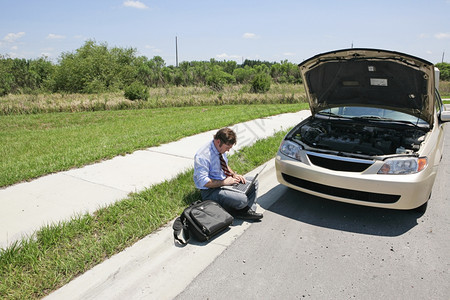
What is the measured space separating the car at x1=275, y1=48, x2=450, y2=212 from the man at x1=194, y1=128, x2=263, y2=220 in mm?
755

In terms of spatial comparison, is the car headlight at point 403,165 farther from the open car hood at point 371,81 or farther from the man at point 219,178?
the man at point 219,178

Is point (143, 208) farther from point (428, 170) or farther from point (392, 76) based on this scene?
point (392, 76)

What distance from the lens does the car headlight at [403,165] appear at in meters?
3.22

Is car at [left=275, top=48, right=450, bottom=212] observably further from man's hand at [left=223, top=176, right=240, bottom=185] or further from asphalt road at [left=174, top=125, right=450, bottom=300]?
man's hand at [left=223, top=176, right=240, bottom=185]

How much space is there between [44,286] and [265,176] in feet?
11.9

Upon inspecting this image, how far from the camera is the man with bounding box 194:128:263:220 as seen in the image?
346 centimetres

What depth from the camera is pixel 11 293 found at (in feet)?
7.37

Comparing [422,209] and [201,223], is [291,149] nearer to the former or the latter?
[201,223]

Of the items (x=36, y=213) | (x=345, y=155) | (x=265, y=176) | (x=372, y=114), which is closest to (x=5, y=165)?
(x=36, y=213)

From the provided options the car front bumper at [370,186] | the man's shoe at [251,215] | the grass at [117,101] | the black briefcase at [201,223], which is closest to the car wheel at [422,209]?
the car front bumper at [370,186]

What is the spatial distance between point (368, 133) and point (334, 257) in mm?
2214

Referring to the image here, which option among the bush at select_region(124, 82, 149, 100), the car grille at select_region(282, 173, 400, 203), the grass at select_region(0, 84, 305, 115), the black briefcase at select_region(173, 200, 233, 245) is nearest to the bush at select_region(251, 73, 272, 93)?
the grass at select_region(0, 84, 305, 115)

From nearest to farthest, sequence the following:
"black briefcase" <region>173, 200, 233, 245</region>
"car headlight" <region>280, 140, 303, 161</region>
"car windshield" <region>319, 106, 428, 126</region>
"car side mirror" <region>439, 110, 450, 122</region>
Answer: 1. "black briefcase" <region>173, 200, 233, 245</region>
2. "car headlight" <region>280, 140, 303, 161</region>
3. "car side mirror" <region>439, 110, 450, 122</region>
4. "car windshield" <region>319, 106, 428, 126</region>

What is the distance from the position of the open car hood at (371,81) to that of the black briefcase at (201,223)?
2.51m
